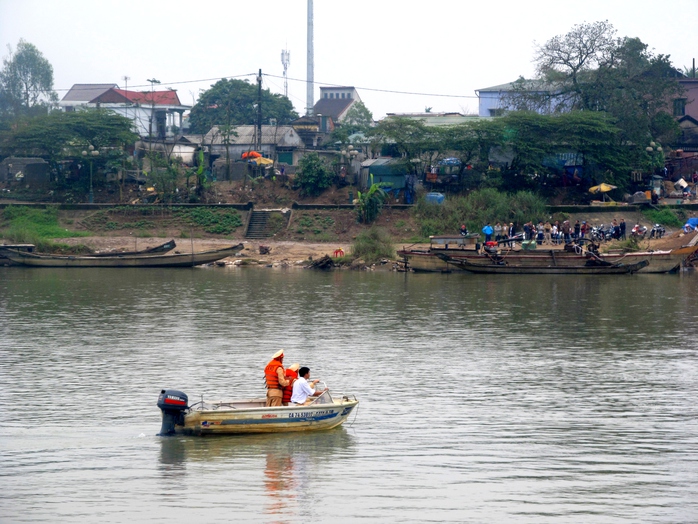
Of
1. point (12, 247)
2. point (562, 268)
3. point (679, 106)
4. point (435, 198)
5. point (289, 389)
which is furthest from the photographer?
point (679, 106)

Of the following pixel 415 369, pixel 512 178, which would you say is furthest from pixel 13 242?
pixel 415 369

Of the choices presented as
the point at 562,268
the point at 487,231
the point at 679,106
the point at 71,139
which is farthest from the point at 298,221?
the point at 679,106

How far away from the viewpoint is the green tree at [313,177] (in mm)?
55281

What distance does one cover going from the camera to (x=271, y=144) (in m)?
65.8

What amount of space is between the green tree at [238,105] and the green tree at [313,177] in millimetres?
29221

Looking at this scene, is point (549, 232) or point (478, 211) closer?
point (549, 232)

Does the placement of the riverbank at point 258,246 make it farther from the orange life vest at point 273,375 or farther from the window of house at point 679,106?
the orange life vest at point 273,375

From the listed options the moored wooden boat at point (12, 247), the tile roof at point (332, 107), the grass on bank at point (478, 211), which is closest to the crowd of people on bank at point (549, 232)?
the grass on bank at point (478, 211)

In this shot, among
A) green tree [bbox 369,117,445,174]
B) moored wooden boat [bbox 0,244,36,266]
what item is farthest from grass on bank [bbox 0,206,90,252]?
green tree [bbox 369,117,445,174]

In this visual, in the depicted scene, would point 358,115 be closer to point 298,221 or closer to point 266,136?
point 266,136

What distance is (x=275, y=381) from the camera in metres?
15.8

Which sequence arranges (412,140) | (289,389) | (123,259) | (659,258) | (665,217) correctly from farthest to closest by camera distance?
(412,140) < (665,217) < (123,259) < (659,258) < (289,389)

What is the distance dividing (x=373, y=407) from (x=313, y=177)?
126 feet

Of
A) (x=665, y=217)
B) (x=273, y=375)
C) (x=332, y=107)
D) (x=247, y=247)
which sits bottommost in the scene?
(x=273, y=375)
